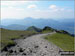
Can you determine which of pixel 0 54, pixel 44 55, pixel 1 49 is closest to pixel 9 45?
pixel 1 49

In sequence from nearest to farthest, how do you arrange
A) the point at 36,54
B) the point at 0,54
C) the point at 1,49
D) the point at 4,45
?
the point at 36,54 → the point at 0,54 → the point at 1,49 → the point at 4,45

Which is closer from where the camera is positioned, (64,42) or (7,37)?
(64,42)

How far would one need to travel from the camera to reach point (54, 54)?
103 ft

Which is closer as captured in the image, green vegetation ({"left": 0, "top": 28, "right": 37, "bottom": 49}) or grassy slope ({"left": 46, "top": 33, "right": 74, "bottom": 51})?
grassy slope ({"left": 46, "top": 33, "right": 74, "bottom": 51})

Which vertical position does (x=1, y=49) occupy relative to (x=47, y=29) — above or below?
above

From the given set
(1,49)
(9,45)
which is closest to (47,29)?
(9,45)

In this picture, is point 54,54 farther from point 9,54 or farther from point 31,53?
point 9,54

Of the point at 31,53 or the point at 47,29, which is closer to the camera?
the point at 31,53

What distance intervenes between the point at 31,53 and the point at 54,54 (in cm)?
595

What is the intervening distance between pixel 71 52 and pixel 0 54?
55.4 ft

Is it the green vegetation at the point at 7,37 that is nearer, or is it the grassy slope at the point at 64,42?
the grassy slope at the point at 64,42

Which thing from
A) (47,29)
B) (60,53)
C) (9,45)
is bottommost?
(47,29)

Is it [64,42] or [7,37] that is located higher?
[7,37]

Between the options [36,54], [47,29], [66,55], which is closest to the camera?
[66,55]
